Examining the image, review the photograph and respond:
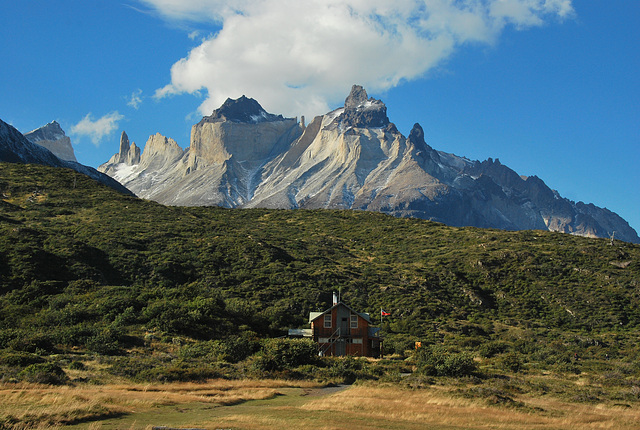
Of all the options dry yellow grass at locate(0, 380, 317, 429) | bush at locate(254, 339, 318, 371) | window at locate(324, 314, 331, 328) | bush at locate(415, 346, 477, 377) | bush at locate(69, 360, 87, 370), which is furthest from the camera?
window at locate(324, 314, 331, 328)

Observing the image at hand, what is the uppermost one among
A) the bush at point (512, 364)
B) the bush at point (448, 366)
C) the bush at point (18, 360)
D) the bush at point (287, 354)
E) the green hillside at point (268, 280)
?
the green hillside at point (268, 280)

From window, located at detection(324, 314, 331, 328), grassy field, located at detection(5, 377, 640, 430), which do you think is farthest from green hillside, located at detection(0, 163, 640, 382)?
grassy field, located at detection(5, 377, 640, 430)

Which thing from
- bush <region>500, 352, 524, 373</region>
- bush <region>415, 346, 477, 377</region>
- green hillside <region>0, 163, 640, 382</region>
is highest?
green hillside <region>0, 163, 640, 382</region>

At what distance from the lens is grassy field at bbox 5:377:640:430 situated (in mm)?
14266

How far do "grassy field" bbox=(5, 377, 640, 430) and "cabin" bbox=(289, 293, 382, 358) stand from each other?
46.8 feet

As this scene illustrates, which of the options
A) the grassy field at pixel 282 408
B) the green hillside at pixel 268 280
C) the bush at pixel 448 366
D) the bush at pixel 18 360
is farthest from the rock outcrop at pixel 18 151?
the grassy field at pixel 282 408

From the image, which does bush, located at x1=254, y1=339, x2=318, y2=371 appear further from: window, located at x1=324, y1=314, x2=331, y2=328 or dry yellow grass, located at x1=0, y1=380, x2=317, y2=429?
window, located at x1=324, y1=314, x2=331, y2=328

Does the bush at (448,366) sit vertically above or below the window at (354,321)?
below

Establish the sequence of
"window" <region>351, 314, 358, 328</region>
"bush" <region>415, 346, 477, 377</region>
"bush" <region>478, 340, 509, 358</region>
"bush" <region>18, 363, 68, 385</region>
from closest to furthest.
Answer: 1. "bush" <region>18, 363, 68, 385</region>
2. "bush" <region>415, 346, 477, 377</region>
3. "window" <region>351, 314, 358, 328</region>
4. "bush" <region>478, 340, 509, 358</region>

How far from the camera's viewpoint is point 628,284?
5850 cm

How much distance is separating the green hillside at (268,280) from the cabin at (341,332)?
339 centimetres

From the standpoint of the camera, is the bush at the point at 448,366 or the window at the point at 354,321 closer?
the bush at the point at 448,366

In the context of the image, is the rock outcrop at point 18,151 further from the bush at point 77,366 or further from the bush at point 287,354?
the bush at point 287,354

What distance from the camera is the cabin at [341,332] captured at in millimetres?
39000
